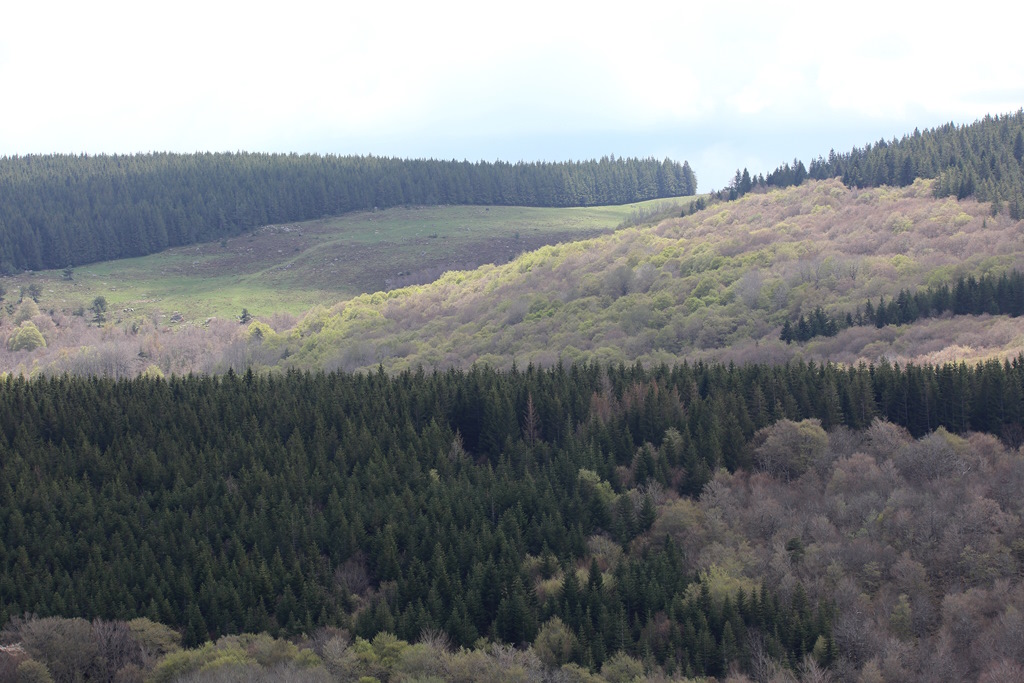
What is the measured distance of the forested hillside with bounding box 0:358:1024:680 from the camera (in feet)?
289

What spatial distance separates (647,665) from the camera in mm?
82562

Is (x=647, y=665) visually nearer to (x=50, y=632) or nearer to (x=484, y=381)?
(x=50, y=632)

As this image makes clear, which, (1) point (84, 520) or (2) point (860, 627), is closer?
(2) point (860, 627)

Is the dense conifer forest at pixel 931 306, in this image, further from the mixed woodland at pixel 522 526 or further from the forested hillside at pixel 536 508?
the forested hillside at pixel 536 508

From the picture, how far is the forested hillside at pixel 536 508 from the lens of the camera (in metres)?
88.1

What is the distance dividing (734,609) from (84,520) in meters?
53.2

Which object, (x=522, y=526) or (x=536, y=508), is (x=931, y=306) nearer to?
(x=536, y=508)

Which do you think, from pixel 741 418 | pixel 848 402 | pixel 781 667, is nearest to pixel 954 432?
pixel 848 402

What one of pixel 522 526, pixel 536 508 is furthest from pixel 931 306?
pixel 522 526

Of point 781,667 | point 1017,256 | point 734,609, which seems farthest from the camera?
point 1017,256

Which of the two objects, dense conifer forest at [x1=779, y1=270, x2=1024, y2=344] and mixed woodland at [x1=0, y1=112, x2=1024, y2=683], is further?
dense conifer forest at [x1=779, y1=270, x2=1024, y2=344]

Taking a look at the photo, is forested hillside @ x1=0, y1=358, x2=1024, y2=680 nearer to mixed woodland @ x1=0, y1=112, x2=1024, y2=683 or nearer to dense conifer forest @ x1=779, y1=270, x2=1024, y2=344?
mixed woodland @ x1=0, y1=112, x2=1024, y2=683

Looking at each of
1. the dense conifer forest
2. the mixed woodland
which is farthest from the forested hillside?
the dense conifer forest

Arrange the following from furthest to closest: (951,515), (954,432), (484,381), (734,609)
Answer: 1. (484,381)
2. (954,432)
3. (951,515)
4. (734,609)
